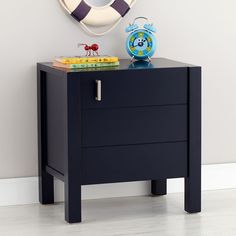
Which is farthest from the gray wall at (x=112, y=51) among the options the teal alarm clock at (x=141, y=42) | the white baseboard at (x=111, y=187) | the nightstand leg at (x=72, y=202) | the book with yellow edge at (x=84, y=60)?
the nightstand leg at (x=72, y=202)

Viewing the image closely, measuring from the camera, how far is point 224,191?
139 inches

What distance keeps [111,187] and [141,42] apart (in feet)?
2.22

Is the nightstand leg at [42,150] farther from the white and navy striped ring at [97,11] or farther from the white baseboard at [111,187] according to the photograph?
the white and navy striped ring at [97,11]

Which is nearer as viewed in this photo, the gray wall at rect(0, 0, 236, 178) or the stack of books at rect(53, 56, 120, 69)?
the stack of books at rect(53, 56, 120, 69)

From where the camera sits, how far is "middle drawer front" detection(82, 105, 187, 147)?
2.95 meters

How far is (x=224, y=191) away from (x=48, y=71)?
40.7 inches

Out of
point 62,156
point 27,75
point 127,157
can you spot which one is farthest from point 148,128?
point 27,75

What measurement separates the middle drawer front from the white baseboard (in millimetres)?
486

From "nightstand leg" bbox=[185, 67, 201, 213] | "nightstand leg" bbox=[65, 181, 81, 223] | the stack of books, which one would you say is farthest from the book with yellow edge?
"nightstand leg" bbox=[65, 181, 81, 223]

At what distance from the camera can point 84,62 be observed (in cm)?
301

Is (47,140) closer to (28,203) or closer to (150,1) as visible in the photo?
(28,203)

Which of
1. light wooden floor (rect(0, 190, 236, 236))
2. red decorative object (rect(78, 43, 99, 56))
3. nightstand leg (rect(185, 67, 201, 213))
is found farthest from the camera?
red decorative object (rect(78, 43, 99, 56))

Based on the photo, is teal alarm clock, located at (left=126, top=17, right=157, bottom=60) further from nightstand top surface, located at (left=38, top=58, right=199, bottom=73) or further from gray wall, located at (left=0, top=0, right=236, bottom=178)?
gray wall, located at (left=0, top=0, right=236, bottom=178)

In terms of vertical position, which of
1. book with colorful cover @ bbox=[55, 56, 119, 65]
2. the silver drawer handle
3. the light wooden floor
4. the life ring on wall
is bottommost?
the light wooden floor
